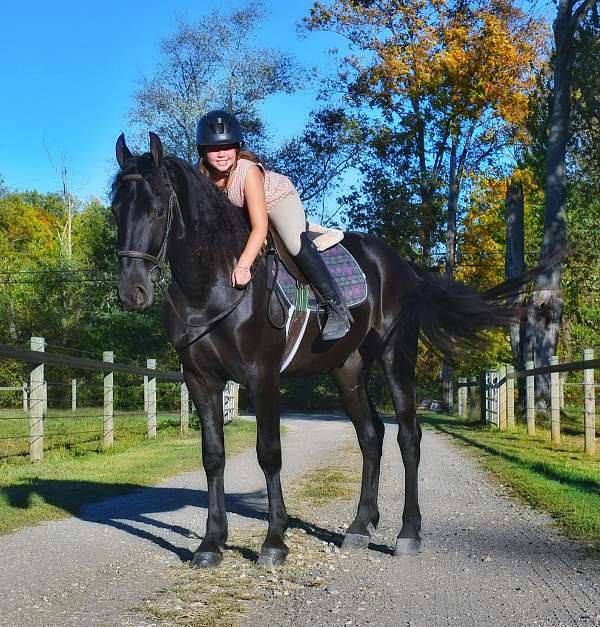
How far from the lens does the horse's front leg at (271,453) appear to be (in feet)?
16.9

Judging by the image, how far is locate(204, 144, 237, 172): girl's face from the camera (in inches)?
215

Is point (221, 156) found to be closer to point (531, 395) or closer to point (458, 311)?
point (458, 311)

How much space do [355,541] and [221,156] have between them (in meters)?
2.79

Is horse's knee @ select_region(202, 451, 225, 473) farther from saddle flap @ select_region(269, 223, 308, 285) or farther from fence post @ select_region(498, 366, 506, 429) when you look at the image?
fence post @ select_region(498, 366, 506, 429)

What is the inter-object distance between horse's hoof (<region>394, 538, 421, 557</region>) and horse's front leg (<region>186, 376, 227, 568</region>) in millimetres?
1153

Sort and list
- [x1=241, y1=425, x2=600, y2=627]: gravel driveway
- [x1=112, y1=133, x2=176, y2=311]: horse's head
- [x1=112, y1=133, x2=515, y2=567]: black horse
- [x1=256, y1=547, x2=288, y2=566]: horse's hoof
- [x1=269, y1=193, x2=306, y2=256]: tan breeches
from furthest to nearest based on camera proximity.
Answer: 1. [x1=269, y1=193, x2=306, y2=256]: tan breeches
2. [x1=256, y1=547, x2=288, y2=566]: horse's hoof
3. [x1=112, y1=133, x2=515, y2=567]: black horse
4. [x1=112, y1=133, x2=176, y2=311]: horse's head
5. [x1=241, y1=425, x2=600, y2=627]: gravel driveway

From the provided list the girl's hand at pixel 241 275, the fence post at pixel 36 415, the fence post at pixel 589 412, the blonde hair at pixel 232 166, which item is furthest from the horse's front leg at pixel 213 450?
the fence post at pixel 589 412

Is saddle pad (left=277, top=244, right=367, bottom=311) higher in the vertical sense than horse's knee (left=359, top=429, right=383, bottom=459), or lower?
higher

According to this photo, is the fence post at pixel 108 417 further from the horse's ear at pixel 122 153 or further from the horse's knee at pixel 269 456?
the horse's ear at pixel 122 153

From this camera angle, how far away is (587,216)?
38250mm

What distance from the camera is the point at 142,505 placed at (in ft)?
25.3

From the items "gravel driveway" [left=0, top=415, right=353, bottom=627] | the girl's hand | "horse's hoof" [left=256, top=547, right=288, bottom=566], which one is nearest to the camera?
"gravel driveway" [left=0, top=415, right=353, bottom=627]

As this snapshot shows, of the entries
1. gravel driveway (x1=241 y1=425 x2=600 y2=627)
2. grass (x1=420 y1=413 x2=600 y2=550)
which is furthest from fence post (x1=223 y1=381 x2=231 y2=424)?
gravel driveway (x1=241 y1=425 x2=600 y2=627)

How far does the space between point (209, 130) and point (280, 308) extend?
1242 mm
